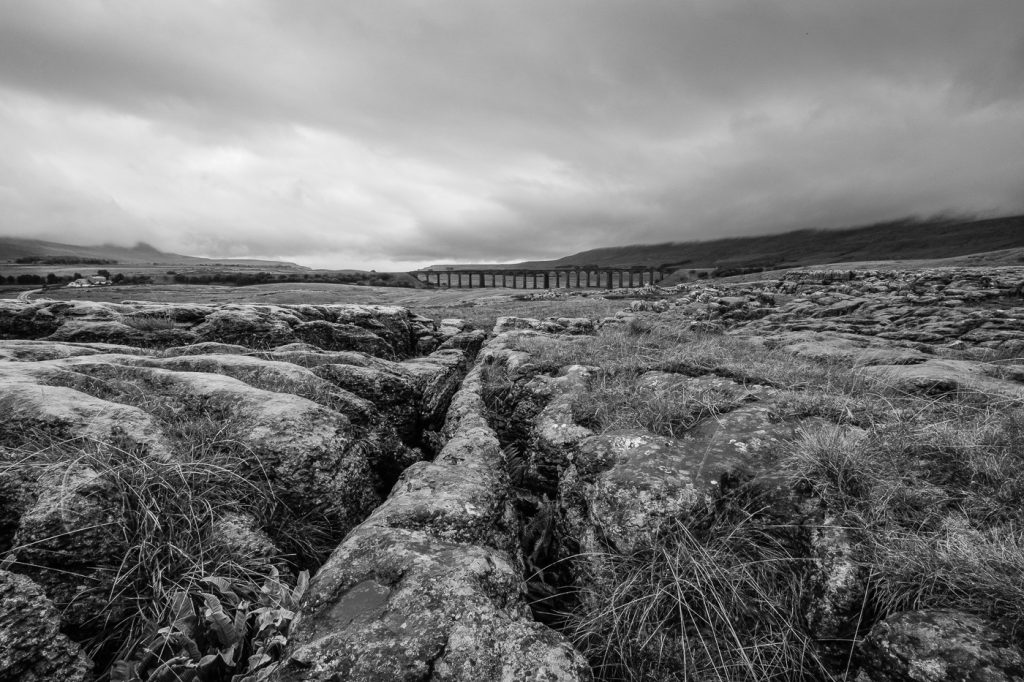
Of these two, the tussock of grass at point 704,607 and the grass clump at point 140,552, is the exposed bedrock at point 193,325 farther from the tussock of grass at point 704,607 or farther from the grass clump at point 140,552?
the tussock of grass at point 704,607

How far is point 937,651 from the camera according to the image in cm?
269

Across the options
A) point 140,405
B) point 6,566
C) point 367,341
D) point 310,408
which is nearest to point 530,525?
point 310,408

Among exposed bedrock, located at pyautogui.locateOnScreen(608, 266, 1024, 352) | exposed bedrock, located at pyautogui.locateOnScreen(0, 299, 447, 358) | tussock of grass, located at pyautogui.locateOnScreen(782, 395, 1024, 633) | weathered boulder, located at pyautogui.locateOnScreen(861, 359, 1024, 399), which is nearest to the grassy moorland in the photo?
tussock of grass, located at pyautogui.locateOnScreen(782, 395, 1024, 633)

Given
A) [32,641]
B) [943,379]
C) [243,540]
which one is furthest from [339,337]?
[943,379]

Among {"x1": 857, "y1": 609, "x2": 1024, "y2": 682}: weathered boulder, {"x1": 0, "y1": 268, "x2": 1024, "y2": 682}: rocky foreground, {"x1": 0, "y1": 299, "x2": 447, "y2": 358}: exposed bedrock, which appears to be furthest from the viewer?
{"x1": 0, "y1": 299, "x2": 447, "y2": 358}: exposed bedrock

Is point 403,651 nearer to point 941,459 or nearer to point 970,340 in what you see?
point 941,459

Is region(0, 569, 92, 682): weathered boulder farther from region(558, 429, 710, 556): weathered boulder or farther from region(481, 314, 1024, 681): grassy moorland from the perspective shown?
region(558, 429, 710, 556): weathered boulder

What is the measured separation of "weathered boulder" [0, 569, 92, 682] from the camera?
294cm

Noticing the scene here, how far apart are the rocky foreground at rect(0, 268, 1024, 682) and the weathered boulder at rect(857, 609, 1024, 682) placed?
0.01 meters

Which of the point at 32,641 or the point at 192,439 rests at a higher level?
the point at 192,439

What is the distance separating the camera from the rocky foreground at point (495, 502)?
311 cm

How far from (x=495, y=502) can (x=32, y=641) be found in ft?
12.0

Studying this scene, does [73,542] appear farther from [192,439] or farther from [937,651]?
[937,651]

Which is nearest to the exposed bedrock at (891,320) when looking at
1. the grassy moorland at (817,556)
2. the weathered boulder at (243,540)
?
the grassy moorland at (817,556)
